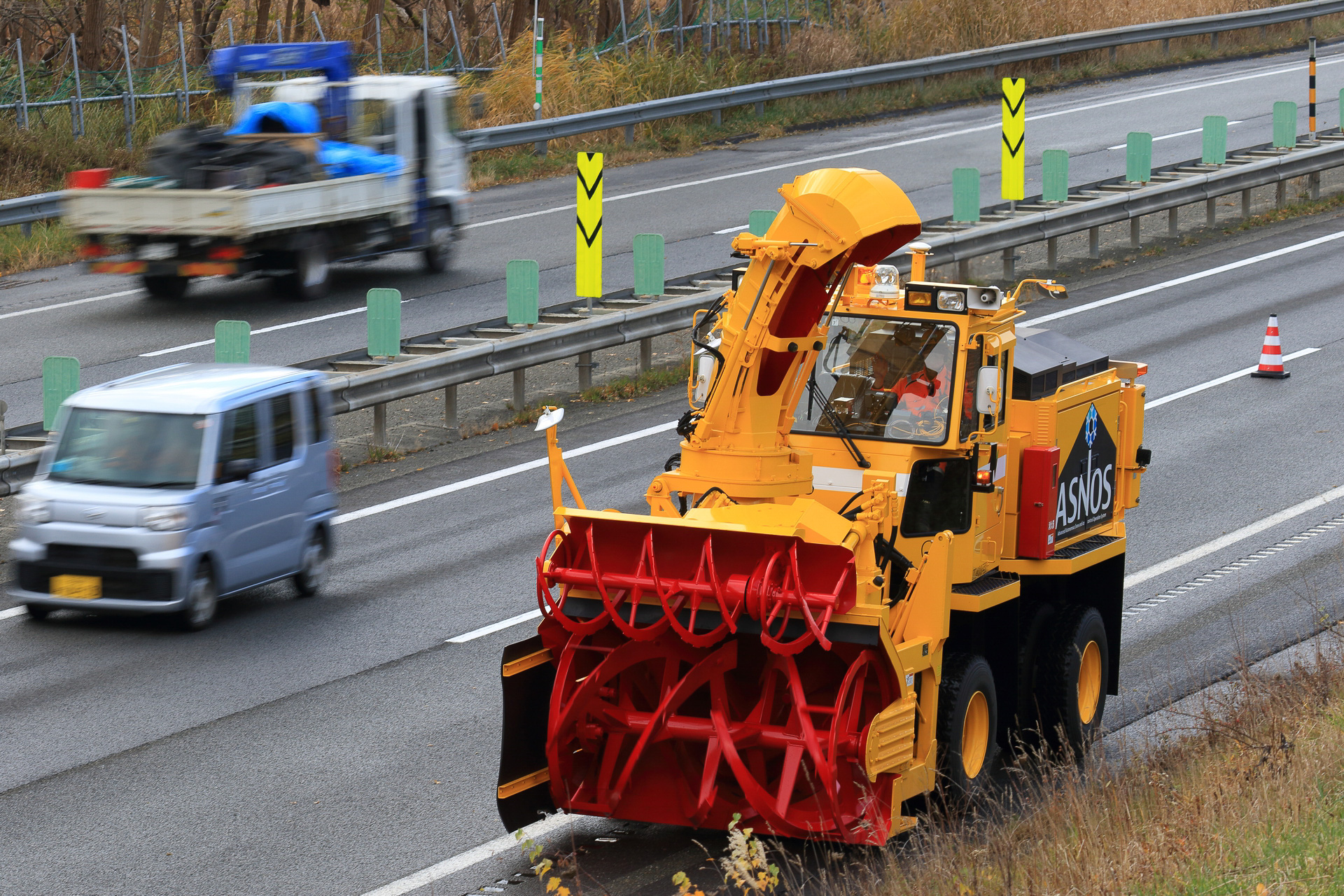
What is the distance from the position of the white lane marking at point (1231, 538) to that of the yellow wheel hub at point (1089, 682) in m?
2.99

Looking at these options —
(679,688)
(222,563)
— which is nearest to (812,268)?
(679,688)

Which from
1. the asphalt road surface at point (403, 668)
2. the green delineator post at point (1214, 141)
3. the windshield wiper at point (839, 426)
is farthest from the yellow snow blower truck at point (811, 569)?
the green delineator post at point (1214, 141)

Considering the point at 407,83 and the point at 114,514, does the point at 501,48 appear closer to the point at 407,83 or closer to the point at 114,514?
the point at 407,83

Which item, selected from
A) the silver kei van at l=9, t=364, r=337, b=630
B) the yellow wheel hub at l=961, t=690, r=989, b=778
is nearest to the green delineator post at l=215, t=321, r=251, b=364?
the silver kei van at l=9, t=364, r=337, b=630

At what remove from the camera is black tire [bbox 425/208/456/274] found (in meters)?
22.9

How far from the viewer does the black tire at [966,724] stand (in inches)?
325

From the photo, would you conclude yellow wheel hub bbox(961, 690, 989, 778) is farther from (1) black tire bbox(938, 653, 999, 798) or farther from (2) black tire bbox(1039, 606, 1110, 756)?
(2) black tire bbox(1039, 606, 1110, 756)

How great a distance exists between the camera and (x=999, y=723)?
947 centimetres

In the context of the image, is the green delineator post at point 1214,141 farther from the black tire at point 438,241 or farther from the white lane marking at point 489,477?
the white lane marking at point 489,477

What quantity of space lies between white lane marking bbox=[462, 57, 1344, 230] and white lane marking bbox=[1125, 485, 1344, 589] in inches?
528

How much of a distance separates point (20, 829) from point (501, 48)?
2694 cm

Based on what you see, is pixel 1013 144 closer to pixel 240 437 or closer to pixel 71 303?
pixel 71 303

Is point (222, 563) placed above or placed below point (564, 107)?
below

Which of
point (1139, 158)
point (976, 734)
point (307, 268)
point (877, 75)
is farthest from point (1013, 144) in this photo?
point (976, 734)
